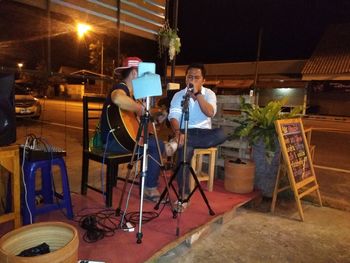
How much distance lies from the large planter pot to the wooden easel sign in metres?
0.31

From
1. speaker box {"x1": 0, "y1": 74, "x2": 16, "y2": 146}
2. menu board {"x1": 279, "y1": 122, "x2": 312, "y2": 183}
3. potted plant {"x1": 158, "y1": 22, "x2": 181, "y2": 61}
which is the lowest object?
menu board {"x1": 279, "y1": 122, "x2": 312, "y2": 183}

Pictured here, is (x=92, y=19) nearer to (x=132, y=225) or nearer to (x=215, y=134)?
(x=215, y=134)

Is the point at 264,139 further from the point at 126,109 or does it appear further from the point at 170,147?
the point at 126,109

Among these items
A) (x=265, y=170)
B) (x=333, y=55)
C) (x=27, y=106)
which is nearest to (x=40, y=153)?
(x=265, y=170)

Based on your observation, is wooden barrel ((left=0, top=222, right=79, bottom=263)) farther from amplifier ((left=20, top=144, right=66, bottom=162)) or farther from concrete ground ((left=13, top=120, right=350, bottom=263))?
concrete ground ((left=13, top=120, right=350, bottom=263))

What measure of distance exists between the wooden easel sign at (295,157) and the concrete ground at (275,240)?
0.23 m

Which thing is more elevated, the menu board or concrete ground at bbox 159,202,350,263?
the menu board

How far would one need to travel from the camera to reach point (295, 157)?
147 inches

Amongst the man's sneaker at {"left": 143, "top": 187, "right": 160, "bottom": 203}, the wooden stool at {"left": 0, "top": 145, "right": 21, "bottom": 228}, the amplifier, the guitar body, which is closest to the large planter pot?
the man's sneaker at {"left": 143, "top": 187, "right": 160, "bottom": 203}

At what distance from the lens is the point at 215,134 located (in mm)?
3639

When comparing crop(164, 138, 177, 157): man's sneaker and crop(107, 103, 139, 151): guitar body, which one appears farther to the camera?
crop(164, 138, 177, 157): man's sneaker

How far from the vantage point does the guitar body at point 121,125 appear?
3.08 m

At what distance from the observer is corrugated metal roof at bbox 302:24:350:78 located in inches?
631

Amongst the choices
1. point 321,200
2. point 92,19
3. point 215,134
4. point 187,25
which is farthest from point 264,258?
point 187,25
